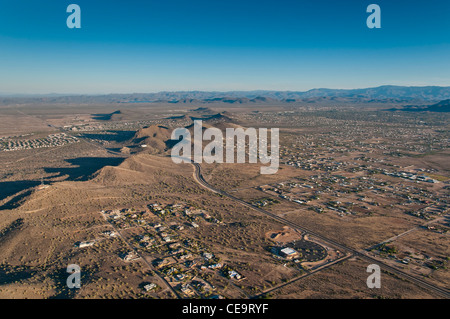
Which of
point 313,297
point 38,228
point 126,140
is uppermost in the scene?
point 126,140

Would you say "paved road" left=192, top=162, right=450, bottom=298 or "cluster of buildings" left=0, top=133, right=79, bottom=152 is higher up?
"cluster of buildings" left=0, top=133, right=79, bottom=152

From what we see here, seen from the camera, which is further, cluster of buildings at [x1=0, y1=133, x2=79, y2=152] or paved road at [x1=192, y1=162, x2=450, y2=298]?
cluster of buildings at [x1=0, y1=133, x2=79, y2=152]

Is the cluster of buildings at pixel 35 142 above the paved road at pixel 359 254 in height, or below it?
above

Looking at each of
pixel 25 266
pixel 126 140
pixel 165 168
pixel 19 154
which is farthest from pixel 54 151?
pixel 25 266

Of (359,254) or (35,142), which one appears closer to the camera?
(359,254)

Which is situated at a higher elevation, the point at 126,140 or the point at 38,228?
the point at 126,140

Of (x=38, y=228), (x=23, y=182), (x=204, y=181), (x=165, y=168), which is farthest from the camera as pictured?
(x=165, y=168)

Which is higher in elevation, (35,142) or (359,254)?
(35,142)

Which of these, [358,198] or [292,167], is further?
[292,167]

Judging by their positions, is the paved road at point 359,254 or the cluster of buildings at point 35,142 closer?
the paved road at point 359,254

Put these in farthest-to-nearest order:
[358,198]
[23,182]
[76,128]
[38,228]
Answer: [76,128], [23,182], [358,198], [38,228]

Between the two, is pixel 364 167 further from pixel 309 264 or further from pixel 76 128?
pixel 76 128
